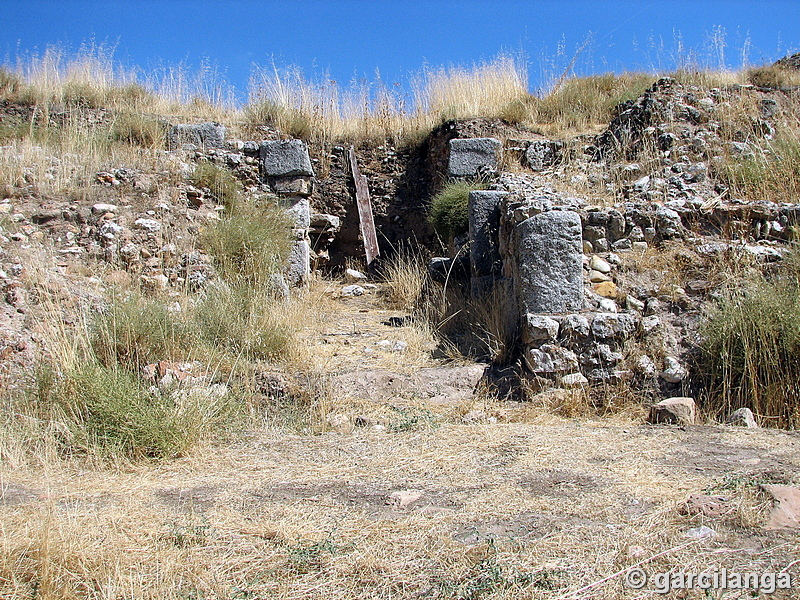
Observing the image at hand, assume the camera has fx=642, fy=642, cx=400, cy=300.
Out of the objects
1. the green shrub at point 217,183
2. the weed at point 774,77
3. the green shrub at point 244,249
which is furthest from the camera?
the weed at point 774,77

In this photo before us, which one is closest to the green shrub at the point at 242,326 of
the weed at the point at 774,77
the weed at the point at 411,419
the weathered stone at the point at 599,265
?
the weed at the point at 411,419

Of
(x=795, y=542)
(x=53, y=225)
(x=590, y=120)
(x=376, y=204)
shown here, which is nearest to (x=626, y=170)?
(x=590, y=120)

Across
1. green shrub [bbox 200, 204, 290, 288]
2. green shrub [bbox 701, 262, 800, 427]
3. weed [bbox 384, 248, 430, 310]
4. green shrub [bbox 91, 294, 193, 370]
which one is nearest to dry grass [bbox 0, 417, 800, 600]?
green shrub [bbox 701, 262, 800, 427]

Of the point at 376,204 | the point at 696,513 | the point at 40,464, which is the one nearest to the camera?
the point at 696,513

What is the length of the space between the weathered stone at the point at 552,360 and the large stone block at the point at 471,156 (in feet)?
15.7

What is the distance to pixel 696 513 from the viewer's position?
2.70 metres

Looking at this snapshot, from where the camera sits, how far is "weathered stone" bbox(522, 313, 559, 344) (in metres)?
4.78

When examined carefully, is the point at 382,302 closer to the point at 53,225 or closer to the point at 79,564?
the point at 53,225

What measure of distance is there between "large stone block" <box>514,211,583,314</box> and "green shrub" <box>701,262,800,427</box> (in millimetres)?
1013

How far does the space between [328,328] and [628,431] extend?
11.2 feet

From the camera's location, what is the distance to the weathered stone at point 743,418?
13.4 ft

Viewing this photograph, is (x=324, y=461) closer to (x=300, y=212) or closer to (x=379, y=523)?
(x=379, y=523)

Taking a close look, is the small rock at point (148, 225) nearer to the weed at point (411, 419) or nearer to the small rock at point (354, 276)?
the small rock at point (354, 276)

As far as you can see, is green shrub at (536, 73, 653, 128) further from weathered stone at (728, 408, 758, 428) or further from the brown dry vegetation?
weathered stone at (728, 408, 758, 428)
